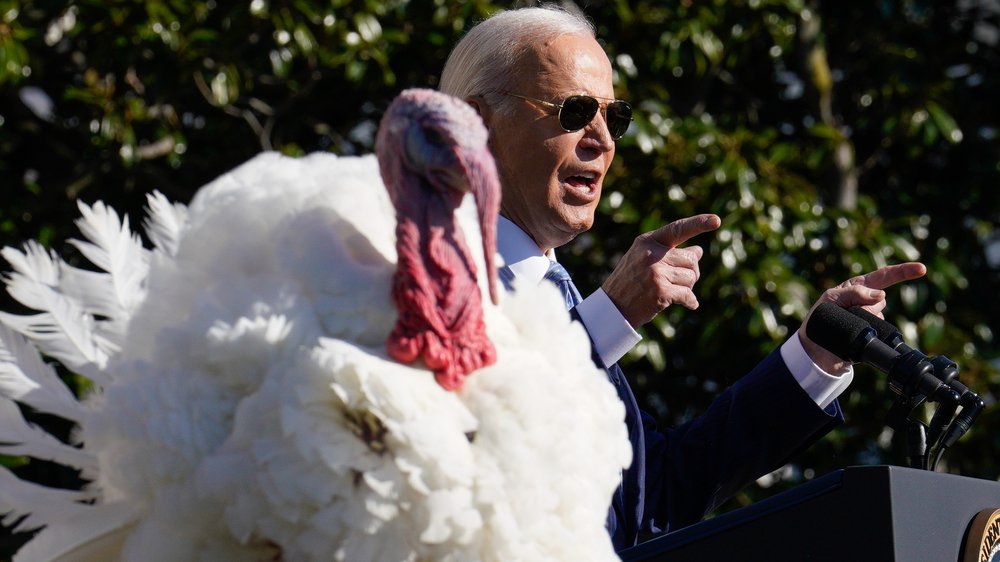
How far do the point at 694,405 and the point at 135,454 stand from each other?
343cm

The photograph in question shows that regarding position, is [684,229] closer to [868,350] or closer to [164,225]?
[868,350]

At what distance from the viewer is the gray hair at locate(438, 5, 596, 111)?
256 centimetres

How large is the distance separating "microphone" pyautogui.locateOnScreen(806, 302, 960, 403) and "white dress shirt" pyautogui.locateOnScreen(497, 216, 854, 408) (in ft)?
0.59

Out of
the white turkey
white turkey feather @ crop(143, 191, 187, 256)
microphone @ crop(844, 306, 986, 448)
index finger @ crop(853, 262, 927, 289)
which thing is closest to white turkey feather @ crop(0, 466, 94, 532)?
the white turkey

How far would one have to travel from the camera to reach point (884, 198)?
207 inches

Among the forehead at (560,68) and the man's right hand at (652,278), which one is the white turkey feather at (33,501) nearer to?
the man's right hand at (652,278)

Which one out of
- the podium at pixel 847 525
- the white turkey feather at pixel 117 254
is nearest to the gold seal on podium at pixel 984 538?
the podium at pixel 847 525

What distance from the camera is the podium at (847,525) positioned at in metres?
1.73

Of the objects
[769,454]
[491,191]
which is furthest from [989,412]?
[491,191]

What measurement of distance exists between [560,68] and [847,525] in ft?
3.88

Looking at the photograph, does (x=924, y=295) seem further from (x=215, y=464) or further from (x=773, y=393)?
(x=215, y=464)

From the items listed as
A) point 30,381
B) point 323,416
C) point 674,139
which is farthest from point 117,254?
point 674,139

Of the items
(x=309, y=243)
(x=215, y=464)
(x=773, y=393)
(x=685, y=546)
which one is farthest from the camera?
(x=773, y=393)

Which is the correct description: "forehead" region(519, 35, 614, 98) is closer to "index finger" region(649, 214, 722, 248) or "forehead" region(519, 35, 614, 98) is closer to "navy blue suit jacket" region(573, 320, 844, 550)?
"index finger" region(649, 214, 722, 248)
